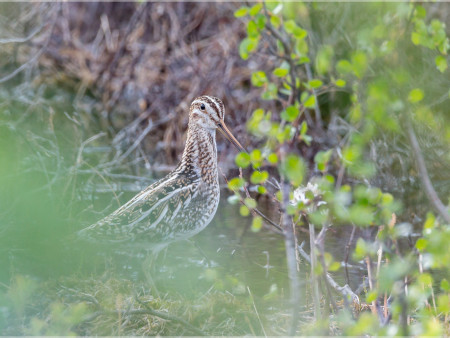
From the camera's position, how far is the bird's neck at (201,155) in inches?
173

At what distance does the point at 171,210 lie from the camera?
13.7 ft

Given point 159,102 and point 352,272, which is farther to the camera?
point 159,102

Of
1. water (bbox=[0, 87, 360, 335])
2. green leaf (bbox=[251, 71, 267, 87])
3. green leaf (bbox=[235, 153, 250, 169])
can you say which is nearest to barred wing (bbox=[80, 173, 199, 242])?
A: water (bbox=[0, 87, 360, 335])

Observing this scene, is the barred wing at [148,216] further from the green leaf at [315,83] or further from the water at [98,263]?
the green leaf at [315,83]

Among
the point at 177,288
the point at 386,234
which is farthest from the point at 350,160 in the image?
the point at 177,288

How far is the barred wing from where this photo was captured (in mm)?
4137

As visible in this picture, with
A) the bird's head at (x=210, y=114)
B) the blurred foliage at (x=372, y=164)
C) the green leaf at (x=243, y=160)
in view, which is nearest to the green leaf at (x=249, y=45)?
the blurred foliage at (x=372, y=164)

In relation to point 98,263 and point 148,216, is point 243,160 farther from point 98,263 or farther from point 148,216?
point 98,263

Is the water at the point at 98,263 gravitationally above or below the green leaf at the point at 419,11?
below

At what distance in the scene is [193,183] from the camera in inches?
170

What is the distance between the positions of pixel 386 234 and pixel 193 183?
1.82m

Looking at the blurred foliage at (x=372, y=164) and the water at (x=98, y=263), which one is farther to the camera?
the water at (x=98, y=263)

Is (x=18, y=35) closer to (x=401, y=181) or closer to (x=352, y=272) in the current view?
(x=401, y=181)

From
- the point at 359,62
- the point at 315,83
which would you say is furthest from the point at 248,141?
the point at 359,62
